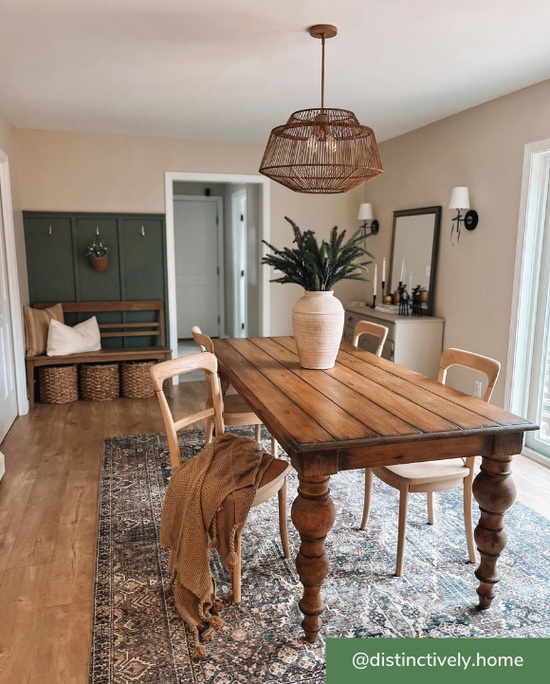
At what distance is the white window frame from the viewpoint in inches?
140

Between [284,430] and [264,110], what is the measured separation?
3196 mm

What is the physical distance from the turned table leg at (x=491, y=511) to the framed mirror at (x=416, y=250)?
282 centimetres

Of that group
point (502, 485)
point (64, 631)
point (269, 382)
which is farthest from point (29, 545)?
point (502, 485)

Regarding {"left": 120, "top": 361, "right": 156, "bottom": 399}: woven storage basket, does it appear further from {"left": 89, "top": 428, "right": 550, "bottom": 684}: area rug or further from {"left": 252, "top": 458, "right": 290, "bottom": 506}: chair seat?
{"left": 252, "top": 458, "right": 290, "bottom": 506}: chair seat

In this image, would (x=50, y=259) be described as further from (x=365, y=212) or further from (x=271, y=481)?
(x=271, y=481)

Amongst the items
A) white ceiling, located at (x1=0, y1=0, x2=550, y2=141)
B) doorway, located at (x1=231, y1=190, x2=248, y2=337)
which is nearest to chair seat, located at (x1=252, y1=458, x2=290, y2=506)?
white ceiling, located at (x1=0, y1=0, x2=550, y2=141)

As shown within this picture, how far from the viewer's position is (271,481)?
2172mm

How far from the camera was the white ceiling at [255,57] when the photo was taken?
8.06ft

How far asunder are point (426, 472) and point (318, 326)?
0.83m

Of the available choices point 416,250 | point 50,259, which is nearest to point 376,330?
point 416,250

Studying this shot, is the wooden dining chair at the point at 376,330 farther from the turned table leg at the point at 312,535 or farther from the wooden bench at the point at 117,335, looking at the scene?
the wooden bench at the point at 117,335

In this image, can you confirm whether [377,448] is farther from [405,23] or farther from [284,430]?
[405,23]

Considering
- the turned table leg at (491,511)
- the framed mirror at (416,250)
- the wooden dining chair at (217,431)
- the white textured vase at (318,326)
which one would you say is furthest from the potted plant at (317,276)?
the framed mirror at (416,250)

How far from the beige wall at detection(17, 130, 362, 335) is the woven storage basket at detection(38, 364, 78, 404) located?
153cm
